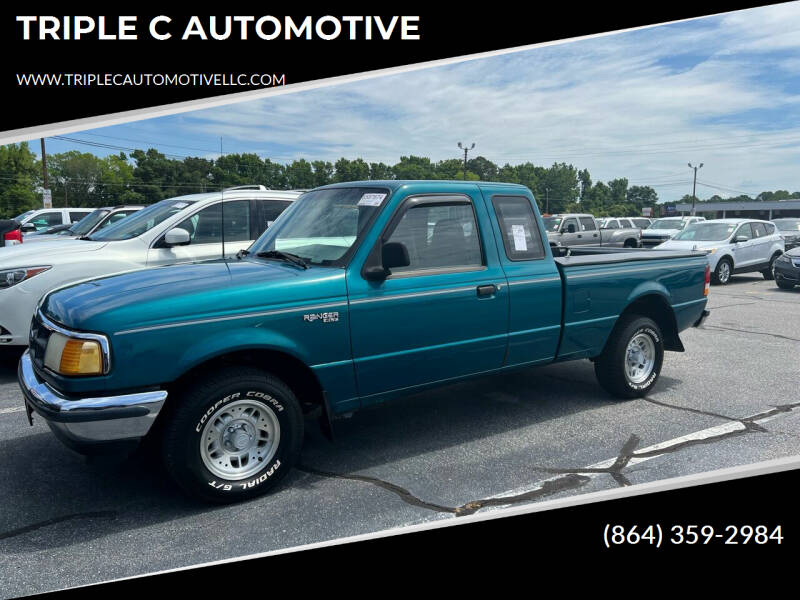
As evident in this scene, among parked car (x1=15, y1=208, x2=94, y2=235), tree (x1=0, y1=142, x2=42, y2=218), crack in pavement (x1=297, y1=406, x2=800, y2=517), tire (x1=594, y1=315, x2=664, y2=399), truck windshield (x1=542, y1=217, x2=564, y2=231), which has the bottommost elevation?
crack in pavement (x1=297, y1=406, x2=800, y2=517)

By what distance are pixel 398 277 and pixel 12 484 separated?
277cm

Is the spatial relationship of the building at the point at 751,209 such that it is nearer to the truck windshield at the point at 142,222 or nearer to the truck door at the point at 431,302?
the truck windshield at the point at 142,222

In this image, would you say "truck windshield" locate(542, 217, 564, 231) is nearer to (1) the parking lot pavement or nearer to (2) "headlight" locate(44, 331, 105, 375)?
(1) the parking lot pavement

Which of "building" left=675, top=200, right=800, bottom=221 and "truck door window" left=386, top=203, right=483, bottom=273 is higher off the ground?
"building" left=675, top=200, right=800, bottom=221

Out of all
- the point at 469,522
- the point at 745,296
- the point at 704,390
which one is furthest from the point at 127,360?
the point at 745,296

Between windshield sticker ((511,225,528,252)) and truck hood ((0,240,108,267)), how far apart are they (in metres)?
4.67

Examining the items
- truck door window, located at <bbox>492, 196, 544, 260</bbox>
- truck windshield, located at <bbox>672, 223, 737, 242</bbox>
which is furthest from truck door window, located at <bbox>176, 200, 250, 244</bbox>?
truck windshield, located at <bbox>672, 223, 737, 242</bbox>

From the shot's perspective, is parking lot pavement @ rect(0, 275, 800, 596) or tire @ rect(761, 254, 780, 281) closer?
parking lot pavement @ rect(0, 275, 800, 596)

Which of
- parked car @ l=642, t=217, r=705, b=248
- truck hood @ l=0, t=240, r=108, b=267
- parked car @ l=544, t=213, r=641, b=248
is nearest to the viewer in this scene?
truck hood @ l=0, t=240, r=108, b=267

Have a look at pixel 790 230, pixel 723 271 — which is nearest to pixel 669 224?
pixel 790 230

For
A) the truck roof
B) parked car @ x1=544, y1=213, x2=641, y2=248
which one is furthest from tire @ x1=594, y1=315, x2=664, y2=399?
parked car @ x1=544, y1=213, x2=641, y2=248

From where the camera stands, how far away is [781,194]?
12988 cm

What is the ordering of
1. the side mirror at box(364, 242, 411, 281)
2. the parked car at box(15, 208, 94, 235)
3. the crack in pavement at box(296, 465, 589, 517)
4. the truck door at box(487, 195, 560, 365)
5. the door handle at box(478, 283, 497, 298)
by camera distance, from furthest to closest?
the parked car at box(15, 208, 94, 235) < the truck door at box(487, 195, 560, 365) < the door handle at box(478, 283, 497, 298) < the side mirror at box(364, 242, 411, 281) < the crack in pavement at box(296, 465, 589, 517)

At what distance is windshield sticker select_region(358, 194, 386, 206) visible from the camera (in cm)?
440
